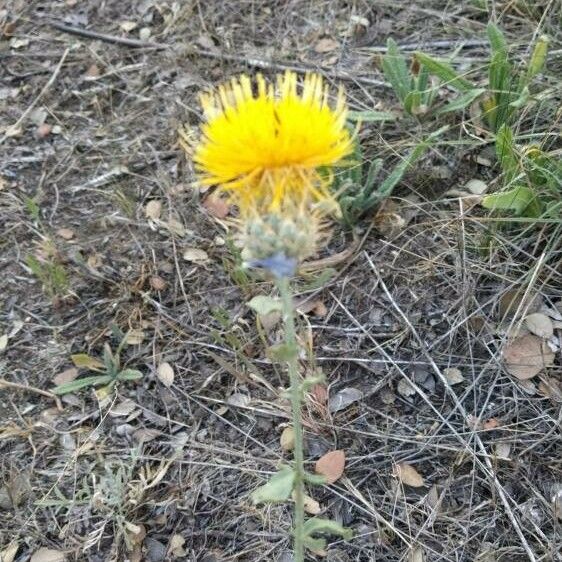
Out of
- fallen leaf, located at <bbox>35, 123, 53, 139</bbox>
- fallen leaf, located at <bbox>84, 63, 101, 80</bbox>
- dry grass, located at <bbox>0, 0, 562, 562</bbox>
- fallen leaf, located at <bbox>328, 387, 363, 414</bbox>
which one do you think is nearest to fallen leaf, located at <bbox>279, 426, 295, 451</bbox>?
dry grass, located at <bbox>0, 0, 562, 562</bbox>

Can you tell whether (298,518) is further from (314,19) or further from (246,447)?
(314,19)

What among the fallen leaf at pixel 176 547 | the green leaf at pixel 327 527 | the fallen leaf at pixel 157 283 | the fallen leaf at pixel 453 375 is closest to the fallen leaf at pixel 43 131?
the fallen leaf at pixel 157 283

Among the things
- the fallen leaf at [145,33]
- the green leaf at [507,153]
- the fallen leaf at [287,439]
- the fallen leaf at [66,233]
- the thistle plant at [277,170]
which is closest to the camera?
the thistle plant at [277,170]

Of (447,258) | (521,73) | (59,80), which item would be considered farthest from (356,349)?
(59,80)

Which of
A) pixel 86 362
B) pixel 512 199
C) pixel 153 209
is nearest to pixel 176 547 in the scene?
pixel 86 362

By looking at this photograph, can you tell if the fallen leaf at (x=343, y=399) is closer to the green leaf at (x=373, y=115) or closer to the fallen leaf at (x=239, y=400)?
the fallen leaf at (x=239, y=400)

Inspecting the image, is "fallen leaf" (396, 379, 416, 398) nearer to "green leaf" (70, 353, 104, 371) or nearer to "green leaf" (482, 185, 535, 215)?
"green leaf" (482, 185, 535, 215)
